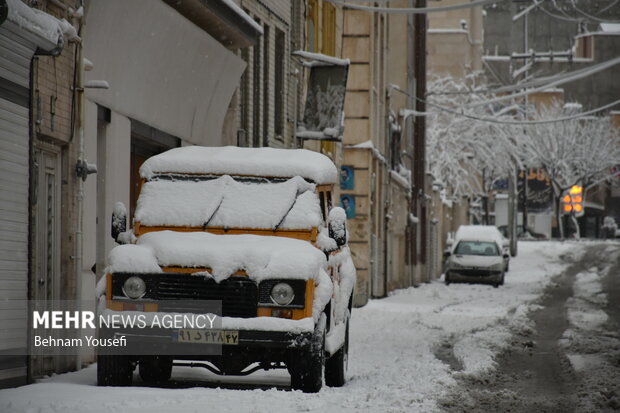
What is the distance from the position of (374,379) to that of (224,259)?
2.80 metres

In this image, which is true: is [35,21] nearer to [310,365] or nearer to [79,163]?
[79,163]

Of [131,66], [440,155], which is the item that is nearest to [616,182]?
[440,155]

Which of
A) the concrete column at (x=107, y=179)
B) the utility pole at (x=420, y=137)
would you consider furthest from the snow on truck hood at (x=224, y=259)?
the utility pole at (x=420, y=137)

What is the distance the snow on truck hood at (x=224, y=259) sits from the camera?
1060 cm

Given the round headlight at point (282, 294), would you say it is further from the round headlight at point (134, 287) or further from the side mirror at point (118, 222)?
the side mirror at point (118, 222)

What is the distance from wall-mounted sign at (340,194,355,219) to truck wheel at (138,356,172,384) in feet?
64.1

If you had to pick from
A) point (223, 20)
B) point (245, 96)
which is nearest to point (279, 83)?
point (245, 96)

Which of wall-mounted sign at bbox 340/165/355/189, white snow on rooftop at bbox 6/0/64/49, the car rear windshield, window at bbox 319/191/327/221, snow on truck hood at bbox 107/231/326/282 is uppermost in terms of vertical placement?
white snow on rooftop at bbox 6/0/64/49

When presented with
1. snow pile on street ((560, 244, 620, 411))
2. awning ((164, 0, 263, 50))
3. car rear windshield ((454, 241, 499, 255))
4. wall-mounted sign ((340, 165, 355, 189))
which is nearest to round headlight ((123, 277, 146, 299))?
snow pile on street ((560, 244, 620, 411))

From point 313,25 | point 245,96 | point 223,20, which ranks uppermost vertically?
point 313,25

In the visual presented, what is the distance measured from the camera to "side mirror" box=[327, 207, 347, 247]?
38.0 feet

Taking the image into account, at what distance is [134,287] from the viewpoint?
35.0 feet

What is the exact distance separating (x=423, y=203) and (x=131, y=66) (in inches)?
1302

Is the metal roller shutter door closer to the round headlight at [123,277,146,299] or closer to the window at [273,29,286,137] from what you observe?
the round headlight at [123,277,146,299]
